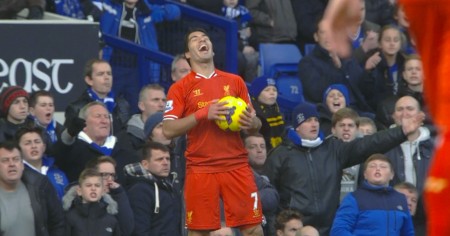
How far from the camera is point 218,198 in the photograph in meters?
9.54

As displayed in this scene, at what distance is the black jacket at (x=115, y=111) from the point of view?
38.5 feet

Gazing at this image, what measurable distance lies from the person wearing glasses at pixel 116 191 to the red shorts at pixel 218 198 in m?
1.03

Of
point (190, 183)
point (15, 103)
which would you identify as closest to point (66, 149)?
point (15, 103)

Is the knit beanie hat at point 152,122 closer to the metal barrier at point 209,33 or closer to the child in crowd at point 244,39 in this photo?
the metal barrier at point 209,33

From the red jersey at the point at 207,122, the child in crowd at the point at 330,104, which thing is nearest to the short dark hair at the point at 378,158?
the child in crowd at the point at 330,104

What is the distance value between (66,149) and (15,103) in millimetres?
599

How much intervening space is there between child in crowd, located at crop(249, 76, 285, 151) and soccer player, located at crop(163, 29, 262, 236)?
134 inches

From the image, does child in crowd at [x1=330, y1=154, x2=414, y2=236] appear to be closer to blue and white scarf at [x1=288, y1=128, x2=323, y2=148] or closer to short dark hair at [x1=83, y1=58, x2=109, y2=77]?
blue and white scarf at [x1=288, y1=128, x2=323, y2=148]

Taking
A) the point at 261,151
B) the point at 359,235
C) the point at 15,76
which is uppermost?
the point at 15,76

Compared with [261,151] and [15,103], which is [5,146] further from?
[261,151]

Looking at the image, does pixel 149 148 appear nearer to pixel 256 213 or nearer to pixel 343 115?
pixel 256 213

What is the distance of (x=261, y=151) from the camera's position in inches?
471

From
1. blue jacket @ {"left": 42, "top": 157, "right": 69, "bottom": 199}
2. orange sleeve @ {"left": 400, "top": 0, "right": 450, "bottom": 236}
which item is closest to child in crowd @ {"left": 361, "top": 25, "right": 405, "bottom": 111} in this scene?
blue jacket @ {"left": 42, "top": 157, "right": 69, "bottom": 199}

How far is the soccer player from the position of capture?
30.9 feet
